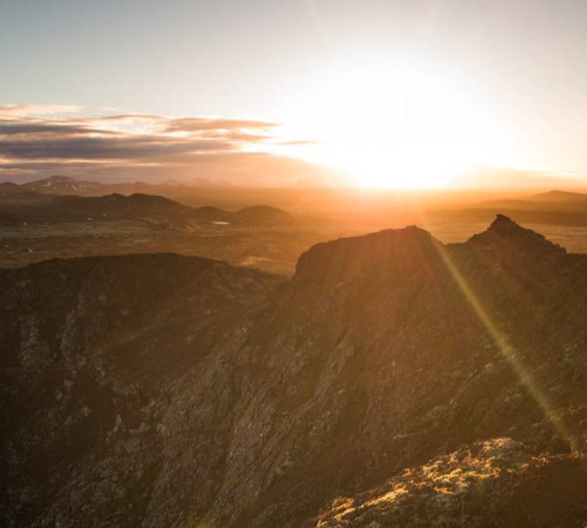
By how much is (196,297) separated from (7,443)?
22114 millimetres

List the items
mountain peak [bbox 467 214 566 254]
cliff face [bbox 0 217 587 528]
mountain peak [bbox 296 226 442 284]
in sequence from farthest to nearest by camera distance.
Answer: mountain peak [bbox 296 226 442 284]
mountain peak [bbox 467 214 566 254]
cliff face [bbox 0 217 587 528]

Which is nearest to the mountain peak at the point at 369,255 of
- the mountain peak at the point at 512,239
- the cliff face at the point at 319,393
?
the cliff face at the point at 319,393

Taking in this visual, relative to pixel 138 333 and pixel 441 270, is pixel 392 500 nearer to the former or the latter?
pixel 441 270

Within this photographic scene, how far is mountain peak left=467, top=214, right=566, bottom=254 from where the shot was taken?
27.8m

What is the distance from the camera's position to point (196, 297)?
51.6 meters

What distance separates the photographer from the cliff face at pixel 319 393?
14938 mm

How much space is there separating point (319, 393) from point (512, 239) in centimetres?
1594

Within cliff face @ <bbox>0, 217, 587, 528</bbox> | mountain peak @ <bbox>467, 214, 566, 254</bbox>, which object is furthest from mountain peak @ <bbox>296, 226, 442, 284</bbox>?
mountain peak @ <bbox>467, 214, 566, 254</bbox>

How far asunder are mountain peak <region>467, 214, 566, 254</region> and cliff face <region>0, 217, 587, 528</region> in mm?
171

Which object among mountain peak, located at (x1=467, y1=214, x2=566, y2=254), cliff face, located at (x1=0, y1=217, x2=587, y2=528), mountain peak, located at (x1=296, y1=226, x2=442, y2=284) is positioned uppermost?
mountain peak, located at (x1=467, y1=214, x2=566, y2=254)

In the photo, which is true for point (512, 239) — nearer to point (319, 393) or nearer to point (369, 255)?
point (369, 255)

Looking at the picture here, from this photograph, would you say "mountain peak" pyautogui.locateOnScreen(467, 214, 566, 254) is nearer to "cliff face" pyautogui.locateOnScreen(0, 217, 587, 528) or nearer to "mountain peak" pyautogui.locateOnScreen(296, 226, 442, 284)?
"cliff face" pyautogui.locateOnScreen(0, 217, 587, 528)

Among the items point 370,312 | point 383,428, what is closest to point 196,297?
point 370,312

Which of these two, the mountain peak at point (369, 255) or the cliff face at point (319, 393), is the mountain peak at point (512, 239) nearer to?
the cliff face at point (319, 393)
